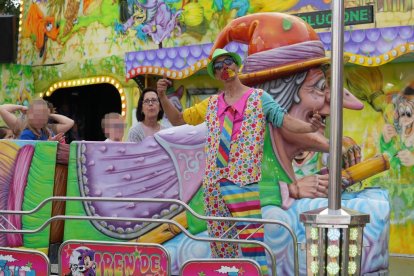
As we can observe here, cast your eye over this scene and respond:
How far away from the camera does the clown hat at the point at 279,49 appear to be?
18.6 feet

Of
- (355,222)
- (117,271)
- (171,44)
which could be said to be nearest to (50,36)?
(171,44)

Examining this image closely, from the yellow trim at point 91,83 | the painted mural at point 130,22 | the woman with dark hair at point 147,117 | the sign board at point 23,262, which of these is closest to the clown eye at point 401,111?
the painted mural at point 130,22

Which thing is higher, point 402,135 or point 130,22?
point 130,22

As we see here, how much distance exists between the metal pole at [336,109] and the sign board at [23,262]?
2.21 meters

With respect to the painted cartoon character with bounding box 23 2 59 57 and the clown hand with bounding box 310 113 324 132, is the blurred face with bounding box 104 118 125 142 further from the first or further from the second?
the painted cartoon character with bounding box 23 2 59 57

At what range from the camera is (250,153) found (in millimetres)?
5156

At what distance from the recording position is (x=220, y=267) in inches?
185

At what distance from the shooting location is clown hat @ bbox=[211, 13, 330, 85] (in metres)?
5.66

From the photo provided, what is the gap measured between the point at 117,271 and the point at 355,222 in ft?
6.39

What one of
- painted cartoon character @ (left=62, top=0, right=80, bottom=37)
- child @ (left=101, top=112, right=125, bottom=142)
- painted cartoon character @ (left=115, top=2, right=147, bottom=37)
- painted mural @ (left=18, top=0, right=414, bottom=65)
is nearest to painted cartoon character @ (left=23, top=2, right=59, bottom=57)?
painted mural @ (left=18, top=0, right=414, bottom=65)

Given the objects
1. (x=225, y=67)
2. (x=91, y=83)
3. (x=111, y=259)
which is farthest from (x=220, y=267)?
(x=91, y=83)

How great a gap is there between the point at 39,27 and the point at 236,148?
9.54 metres

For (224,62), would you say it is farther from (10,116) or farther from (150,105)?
(10,116)

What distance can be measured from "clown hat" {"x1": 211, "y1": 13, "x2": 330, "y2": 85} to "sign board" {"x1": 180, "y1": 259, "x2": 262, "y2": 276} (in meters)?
1.57
